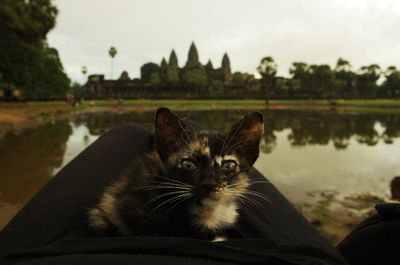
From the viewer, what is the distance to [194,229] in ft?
4.93

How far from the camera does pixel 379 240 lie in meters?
1.37

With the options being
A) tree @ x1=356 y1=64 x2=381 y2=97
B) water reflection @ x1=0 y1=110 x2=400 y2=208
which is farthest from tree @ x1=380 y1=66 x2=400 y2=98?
water reflection @ x1=0 y1=110 x2=400 y2=208

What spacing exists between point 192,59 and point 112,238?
80.1 meters

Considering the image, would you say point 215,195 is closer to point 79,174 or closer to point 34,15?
point 79,174

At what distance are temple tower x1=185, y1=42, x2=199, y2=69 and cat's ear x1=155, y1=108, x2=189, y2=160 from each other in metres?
77.3

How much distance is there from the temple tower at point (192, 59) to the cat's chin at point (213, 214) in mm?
77437

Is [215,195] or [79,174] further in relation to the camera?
[79,174]

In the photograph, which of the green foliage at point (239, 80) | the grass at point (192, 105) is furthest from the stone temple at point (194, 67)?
the grass at point (192, 105)

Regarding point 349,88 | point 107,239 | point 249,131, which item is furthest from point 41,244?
point 349,88

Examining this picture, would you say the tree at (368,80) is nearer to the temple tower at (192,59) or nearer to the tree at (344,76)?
the tree at (344,76)

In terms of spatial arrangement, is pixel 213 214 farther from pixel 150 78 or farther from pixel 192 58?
pixel 192 58

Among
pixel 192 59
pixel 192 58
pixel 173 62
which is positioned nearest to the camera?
pixel 192 59

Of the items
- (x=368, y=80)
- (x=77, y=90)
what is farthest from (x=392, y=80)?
(x=77, y=90)

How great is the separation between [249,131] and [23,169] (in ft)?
21.9
